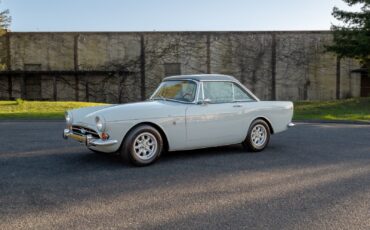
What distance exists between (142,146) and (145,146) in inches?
2.1

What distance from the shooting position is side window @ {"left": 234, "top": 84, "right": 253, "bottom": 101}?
283 inches

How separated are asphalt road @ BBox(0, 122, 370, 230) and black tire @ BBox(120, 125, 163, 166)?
0.21 m

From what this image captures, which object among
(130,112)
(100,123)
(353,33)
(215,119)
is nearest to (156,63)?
(353,33)

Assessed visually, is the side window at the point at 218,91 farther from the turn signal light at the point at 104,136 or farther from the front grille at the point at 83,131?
the front grille at the point at 83,131

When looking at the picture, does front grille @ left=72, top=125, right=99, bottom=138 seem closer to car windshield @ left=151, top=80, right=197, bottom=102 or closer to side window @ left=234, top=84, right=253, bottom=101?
car windshield @ left=151, top=80, right=197, bottom=102

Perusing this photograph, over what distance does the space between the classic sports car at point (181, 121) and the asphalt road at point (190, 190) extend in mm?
327

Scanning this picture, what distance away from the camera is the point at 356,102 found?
21.0 meters

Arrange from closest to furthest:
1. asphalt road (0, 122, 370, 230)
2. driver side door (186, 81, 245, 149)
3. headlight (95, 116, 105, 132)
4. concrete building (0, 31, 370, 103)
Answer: asphalt road (0, 122, 370, 230) → headlight (95, 116, 105, 132) → driver side door (186, 81, 245, 149) → concrete building (0, 31, 370, 103)

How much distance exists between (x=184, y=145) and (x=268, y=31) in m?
24.8

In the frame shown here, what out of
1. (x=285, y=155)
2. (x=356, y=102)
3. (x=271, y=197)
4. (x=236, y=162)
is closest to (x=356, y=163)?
(x=285, y=155)

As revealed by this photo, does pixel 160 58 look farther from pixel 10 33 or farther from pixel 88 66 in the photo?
pixel 10 33

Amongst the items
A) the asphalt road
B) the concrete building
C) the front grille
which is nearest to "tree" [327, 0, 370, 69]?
the concrete building

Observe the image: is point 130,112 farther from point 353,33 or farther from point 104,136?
point 353,33

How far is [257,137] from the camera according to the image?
7305 mm
